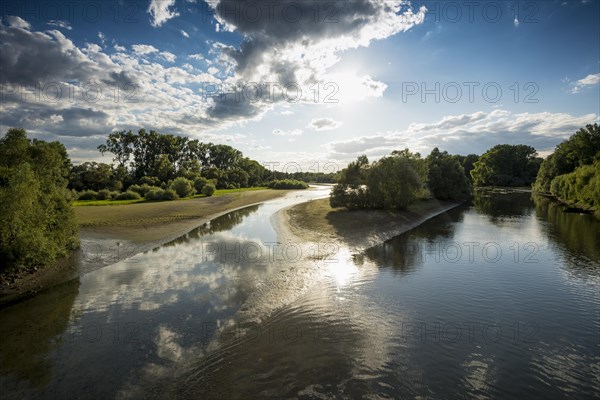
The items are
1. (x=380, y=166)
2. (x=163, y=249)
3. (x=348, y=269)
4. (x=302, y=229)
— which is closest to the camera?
(x=348, y=269)

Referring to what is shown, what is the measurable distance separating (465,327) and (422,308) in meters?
1.91

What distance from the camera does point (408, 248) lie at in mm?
24703

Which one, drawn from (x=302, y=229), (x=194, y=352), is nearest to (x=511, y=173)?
(x=302, y=229)

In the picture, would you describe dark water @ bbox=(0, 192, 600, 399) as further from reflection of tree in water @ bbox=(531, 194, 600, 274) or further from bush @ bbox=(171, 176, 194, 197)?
bush @ bbox=(171, 176, 194, 197)

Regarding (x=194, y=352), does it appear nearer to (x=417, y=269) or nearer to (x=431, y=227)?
(x=417, y=269)

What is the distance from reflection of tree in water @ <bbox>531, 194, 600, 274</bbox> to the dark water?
43 centimetres

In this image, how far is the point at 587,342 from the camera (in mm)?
10633

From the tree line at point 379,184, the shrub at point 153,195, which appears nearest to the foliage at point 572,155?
the tree line at point 379,184

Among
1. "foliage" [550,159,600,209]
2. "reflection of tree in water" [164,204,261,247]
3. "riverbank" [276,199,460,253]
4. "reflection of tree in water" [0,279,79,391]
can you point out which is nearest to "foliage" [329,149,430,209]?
"riverbank" [276,199,460,253]

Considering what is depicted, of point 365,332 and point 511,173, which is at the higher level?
point 511,173

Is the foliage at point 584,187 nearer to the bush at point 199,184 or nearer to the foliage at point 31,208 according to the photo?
the foliage at point 31,208

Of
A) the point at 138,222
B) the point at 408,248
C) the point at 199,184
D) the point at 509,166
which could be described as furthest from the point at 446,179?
the point at 509,166

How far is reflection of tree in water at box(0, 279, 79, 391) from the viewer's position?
8.87 m

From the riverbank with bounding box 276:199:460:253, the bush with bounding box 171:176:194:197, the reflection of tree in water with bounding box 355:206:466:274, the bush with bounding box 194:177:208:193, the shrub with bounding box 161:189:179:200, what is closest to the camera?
the reflection of tree in water with bounding box 355:206:466:274
